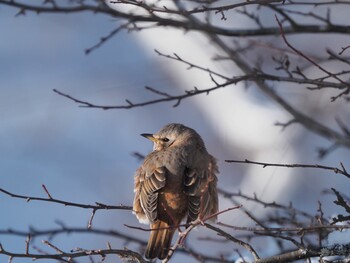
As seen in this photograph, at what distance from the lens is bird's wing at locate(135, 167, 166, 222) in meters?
4.74

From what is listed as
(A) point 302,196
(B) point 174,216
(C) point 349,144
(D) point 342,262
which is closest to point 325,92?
(A) point 302,196

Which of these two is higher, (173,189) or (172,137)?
(172,137)

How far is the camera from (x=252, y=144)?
8.73 metres

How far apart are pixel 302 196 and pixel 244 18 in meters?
2.16

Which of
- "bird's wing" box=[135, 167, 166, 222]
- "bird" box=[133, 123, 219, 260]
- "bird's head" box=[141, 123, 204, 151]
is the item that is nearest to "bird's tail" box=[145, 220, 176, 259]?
"bird" box=[133, 123, 219, 260]

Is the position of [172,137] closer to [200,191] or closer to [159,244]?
[200,191]

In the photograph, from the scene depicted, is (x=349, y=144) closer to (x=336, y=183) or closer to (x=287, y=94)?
(x=287, y=94)

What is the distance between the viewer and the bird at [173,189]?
15.4 ft

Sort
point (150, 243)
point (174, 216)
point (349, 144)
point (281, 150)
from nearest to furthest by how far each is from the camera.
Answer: point (150, 243)
point (174, 216)
point (349, 144)
point (281, 150)

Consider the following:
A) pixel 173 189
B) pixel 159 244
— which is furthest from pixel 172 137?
pixel 159 244

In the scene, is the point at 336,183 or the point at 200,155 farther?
the point at 336,183

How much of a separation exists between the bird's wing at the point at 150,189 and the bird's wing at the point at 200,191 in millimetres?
154

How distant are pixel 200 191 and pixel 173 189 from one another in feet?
0.59

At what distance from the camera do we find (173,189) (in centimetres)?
489
